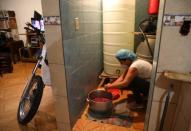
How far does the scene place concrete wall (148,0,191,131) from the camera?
0.88 meters

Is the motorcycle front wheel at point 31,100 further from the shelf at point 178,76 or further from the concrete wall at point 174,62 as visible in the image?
the shelf at point 178,76

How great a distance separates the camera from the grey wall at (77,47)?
1.26 meters

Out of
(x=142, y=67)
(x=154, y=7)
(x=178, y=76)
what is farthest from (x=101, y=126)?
(x=154, y=7)

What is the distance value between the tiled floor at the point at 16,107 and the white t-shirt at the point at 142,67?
1.12m

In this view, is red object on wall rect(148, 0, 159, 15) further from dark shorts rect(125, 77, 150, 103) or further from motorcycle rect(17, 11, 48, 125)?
motorcycle rect(17, 11, 48, 125)

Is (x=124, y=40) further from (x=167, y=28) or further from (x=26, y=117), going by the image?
(x=26, y=117)

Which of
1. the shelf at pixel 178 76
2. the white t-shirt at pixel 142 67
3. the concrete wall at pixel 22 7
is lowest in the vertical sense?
the white t-shirt at pixel 142 67

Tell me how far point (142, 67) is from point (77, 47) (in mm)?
805

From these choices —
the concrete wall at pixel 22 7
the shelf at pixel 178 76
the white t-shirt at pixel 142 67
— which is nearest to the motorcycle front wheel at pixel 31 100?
the white t-shirt at pixel 142 67

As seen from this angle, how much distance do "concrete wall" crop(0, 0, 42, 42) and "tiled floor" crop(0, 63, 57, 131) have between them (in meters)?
1.89

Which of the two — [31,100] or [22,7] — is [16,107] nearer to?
[31,100]

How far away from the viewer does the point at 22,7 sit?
169 inches

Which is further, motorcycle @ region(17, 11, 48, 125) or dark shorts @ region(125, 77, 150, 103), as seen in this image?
dark shorts @ region(125, 77, 150, 103)

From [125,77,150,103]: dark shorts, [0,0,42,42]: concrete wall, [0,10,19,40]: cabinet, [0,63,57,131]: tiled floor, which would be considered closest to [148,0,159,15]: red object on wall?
[125,77,150,103]: dark shorts
